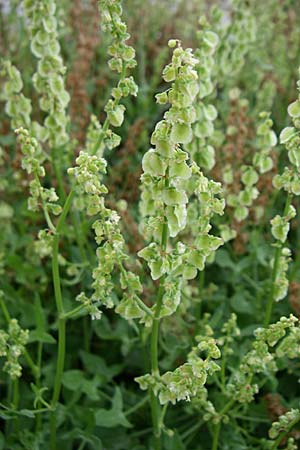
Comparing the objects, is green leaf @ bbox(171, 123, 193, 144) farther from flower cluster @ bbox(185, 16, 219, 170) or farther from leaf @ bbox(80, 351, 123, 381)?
leaf @ bbox(80, 351, 123, 381)

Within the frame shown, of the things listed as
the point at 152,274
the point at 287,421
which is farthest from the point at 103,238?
the point at 287,421

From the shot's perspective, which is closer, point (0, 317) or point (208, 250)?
point (208, 250)

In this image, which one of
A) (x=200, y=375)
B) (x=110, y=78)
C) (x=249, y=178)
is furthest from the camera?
(x=110, y=78)

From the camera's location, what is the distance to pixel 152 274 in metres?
0.82

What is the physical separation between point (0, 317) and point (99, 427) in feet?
0.94

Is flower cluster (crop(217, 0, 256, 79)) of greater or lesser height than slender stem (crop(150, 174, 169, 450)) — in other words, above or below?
above

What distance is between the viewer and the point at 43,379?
1261 mm

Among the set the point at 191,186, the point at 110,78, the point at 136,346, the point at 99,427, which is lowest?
the point at 99,427

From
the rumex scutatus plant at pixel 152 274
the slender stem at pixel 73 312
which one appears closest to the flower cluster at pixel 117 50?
the rumex scutatus plant at pixel 152 274

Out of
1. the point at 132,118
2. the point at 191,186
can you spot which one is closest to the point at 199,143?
the point at 191,186

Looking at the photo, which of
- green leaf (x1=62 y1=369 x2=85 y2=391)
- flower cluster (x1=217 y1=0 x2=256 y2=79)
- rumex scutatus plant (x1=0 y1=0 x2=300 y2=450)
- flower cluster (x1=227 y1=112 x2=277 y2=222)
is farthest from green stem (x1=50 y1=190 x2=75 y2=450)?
flower cluster (x1=217 y1=0 x2=256 y2=79)

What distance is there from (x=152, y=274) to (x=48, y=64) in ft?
1.66

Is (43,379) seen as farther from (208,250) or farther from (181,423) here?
(208,250)

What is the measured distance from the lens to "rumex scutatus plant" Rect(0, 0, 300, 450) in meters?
0.84
